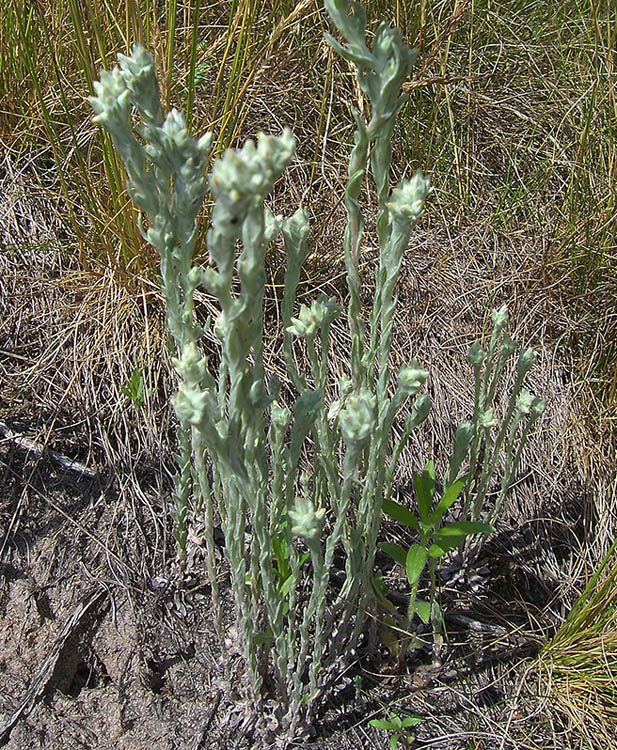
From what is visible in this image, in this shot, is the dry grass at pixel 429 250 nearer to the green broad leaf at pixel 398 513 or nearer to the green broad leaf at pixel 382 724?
the green broad leaf at pixel 382 724

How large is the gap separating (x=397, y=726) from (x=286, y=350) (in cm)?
73

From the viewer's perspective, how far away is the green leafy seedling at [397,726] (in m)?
1.30

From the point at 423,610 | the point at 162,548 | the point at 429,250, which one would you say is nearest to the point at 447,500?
the point at 423,610

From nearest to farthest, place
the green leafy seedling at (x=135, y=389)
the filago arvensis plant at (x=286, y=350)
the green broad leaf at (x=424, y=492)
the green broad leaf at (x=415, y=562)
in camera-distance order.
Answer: the filago arvensis plant at (x=286, y=350)
the green broad leaf at (x=415, y=562)
the green broad leaf at (x=424, y=492)
the green leafy seedling at (x=135, y=389)

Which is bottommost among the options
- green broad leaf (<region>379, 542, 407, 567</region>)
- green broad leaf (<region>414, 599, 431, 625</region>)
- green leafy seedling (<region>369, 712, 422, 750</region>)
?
green leafy seedling (<region>369, 712, 422, 750</region>)

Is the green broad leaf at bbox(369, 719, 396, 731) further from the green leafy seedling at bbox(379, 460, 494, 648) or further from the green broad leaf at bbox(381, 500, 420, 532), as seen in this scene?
the green broad leaf at bbox(381, 500, 420, 532)

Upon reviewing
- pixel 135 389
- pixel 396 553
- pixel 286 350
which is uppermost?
pixel 286 350

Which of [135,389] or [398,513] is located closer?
[398,513]

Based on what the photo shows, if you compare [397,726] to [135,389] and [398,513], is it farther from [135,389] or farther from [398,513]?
[135,389]

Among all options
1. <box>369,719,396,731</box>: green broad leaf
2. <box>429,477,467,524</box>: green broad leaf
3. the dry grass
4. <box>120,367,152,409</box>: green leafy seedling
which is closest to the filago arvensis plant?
<box>429,477,467,524</box>: green broad leaf

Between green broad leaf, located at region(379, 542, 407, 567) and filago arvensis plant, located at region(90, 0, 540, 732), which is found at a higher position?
filago arvensis plant, located at region(90, 0, 540, 732)

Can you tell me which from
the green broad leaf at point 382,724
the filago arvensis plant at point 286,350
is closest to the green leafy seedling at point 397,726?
the green broad leaf at point 382,724

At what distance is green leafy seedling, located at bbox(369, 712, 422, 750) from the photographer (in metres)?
1.30

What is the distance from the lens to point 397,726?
1316mm
